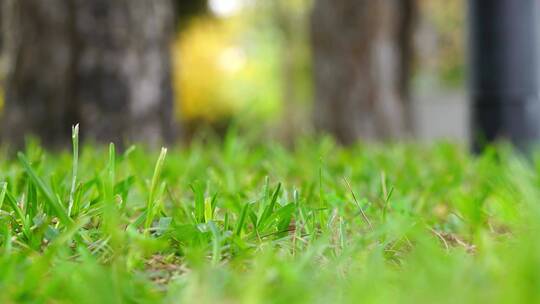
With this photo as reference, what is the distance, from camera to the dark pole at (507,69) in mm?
3117

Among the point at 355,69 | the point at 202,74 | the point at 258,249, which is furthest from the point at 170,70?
the point at 202,74

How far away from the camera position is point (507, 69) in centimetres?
317

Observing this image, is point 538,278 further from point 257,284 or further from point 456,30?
point 456,30

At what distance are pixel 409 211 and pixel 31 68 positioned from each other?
10.1ft

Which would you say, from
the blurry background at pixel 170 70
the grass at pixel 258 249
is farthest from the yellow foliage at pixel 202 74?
the grass at pixel 258 249

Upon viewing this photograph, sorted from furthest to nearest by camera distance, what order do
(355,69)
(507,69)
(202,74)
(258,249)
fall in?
(202,74)
(355,69)
(507,69)
(258,249)

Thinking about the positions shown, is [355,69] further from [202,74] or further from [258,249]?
[202,74]

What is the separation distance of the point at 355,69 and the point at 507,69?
3.64 metres

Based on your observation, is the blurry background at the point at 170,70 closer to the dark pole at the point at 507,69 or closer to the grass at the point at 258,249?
the dark pole at the point at 507,69

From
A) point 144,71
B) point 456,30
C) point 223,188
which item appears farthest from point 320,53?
point 456,30

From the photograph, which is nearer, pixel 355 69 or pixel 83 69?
pixel 83 69

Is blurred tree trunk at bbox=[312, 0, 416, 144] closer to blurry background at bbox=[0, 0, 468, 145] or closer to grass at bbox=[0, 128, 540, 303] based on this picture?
blurry background at bbox=[0, 0, 468, 145]

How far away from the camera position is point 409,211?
1.48 metres

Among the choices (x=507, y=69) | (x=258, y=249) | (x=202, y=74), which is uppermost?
(x=258, y=249)
